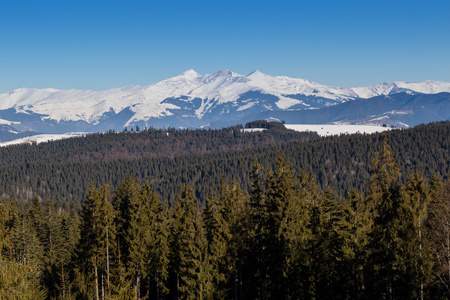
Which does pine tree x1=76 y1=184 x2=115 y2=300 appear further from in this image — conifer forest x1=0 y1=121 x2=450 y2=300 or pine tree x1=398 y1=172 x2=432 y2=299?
pine tree x1=398 y1=172 x2=432 y2=299

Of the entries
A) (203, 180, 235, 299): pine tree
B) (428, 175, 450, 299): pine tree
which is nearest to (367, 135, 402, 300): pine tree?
(428, 175, 450, 299): pine tree

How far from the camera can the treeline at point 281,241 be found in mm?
37656

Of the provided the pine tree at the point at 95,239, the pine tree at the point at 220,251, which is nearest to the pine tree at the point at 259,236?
the pine tree at the point at 220,251

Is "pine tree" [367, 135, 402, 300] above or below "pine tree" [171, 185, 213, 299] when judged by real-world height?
above

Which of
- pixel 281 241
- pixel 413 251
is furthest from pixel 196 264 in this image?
pixel 413 251

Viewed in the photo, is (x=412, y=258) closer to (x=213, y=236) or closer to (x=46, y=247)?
(x=213, y=236)

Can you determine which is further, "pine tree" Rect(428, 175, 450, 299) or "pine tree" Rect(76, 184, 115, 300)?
"pine tree" Rect(76, 184, 115, 300)

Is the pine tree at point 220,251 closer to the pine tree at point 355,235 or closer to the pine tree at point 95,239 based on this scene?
the pine tree at point 95,239

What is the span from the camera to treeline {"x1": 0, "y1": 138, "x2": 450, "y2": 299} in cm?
3766

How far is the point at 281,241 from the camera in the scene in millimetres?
42594

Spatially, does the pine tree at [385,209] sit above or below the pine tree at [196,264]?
above

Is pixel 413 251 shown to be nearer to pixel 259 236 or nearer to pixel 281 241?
pixel 281 241

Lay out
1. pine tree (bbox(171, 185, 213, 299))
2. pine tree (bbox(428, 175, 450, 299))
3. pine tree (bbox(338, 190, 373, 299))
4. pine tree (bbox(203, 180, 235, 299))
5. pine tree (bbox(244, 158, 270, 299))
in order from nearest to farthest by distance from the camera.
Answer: pine tree (bbox(428, 175, 450, 299)) < pine tree (bbox(338, 190, 373, 299)) < pine tree (bbox(171, 185, 213, 299)) < pine tree (bbox(244, 158, 270, 299)) < pine tree (bbox(203, 180, 235, 299))

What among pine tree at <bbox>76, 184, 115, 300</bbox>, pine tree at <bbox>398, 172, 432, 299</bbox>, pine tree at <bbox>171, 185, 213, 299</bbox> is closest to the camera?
pine tree at <bbox>398, 172, 432, 299</bbox>
